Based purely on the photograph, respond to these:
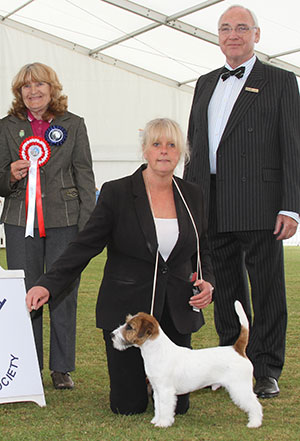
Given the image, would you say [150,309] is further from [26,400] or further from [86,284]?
[86,284]

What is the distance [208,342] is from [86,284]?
3140 millimetres

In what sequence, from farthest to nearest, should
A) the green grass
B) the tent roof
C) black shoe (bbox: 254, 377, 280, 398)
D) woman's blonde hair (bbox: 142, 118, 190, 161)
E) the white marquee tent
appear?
the white marquee tent
the tent roof
black shoe (bbox: 254, 377, 280, 398)
woman's blonde hair (bbox: 142, 118, 190, 161)
the green grass

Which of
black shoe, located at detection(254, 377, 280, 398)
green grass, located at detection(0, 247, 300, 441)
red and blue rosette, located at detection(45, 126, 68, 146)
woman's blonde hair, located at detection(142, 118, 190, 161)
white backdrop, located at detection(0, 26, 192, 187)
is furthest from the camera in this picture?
white backdrop, located at detection(0, 26, 192, 187)

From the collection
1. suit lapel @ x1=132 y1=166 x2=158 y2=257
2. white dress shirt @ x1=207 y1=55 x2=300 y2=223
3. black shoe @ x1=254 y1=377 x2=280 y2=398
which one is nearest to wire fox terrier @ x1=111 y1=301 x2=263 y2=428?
suit lapel @ x1=132 y1=166 x2=158 y2=257

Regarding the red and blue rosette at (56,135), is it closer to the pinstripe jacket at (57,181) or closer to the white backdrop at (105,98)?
the pinstripe jacket at (57,181)

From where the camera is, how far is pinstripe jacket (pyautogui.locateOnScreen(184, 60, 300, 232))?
2.88 meters

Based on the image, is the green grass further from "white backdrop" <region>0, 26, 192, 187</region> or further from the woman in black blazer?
"white backdrop" <region>0, 26, 192, 187</region>

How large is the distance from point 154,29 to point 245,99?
29.3ft

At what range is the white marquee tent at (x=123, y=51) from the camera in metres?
10.5

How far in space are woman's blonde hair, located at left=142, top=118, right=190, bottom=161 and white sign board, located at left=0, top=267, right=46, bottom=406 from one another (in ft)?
2.63

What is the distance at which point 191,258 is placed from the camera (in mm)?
2732

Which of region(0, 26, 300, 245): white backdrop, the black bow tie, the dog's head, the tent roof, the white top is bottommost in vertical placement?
the dog's head

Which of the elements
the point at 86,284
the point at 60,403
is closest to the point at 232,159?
the point at 60,403

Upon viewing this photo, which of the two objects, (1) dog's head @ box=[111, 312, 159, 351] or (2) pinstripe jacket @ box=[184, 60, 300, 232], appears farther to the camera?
(2) pinstripe jacket @ box=[184, 60, 300, 232]
